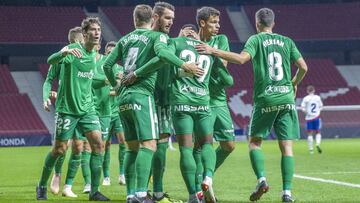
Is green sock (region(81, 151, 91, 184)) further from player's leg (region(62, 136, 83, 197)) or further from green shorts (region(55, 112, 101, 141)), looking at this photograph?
green shorts (region(55, 112, 101, 141))

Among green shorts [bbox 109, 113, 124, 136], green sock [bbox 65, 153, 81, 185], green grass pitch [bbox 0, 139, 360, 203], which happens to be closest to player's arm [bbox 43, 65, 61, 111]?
green sock [bbox 65, 153, 81, 185]

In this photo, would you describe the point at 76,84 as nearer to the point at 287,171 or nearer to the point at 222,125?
the point at 222,125

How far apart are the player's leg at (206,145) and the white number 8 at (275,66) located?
1.29 metres

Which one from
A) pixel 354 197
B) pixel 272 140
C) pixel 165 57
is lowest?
pixel 272 140

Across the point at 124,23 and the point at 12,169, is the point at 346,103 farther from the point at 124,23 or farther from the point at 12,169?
the point at 12,169

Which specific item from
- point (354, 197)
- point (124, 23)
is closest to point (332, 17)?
point (124, 23)

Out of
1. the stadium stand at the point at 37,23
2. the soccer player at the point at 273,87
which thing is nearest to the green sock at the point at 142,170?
the soccer player at the point at 273,87

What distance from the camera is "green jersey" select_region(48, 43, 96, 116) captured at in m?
10.8

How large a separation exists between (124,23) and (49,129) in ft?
29.5

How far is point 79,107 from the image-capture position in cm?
1078

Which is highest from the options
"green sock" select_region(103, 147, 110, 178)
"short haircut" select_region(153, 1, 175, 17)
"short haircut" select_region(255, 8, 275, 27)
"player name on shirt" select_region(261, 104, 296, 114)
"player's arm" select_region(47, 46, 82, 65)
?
"short haircut" select_region(153, 1, 175, 17)

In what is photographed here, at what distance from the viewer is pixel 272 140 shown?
38531mm

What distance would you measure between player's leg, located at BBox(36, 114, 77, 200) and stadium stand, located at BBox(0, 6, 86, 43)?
103 ft

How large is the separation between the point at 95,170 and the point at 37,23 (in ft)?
112
